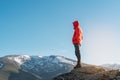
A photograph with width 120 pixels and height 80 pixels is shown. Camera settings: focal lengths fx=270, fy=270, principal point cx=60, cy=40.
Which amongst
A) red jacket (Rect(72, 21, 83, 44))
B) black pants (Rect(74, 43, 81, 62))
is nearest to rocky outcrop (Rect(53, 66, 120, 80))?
black pants (Rect(74, 43, 81, 62))

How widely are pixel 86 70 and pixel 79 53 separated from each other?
7.69 ft

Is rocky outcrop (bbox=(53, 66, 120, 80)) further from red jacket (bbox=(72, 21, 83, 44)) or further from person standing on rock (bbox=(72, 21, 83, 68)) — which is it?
red jacket (bbox=(72, 21, 83, 44))

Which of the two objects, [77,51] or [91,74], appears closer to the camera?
[91,74]

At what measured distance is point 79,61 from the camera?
23406 mm

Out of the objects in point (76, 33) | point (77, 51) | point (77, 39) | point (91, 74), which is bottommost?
point (91, 74)

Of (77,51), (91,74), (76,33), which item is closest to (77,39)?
(76,33)

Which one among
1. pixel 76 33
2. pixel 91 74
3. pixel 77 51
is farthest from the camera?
pixel 77 51

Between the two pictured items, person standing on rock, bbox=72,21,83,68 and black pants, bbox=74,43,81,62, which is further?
black pants, bbox=74,43,81,62

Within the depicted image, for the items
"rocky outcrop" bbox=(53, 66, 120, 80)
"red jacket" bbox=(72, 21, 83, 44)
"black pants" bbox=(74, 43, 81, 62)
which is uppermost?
"red jacket" bbox=(72, 21, 83, 44)

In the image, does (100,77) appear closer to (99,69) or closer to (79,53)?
(99,69)

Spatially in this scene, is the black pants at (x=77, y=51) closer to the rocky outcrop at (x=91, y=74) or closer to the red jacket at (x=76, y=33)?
the red jacket at (x=76, y=33)

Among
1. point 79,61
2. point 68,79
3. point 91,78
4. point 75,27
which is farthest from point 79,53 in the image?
point 91,78

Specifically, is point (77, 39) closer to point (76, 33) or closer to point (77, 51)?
point (76, 33)

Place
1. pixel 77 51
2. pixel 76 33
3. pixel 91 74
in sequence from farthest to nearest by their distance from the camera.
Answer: pixel 77 51 < pixel 76 33 < pixel 91 74
